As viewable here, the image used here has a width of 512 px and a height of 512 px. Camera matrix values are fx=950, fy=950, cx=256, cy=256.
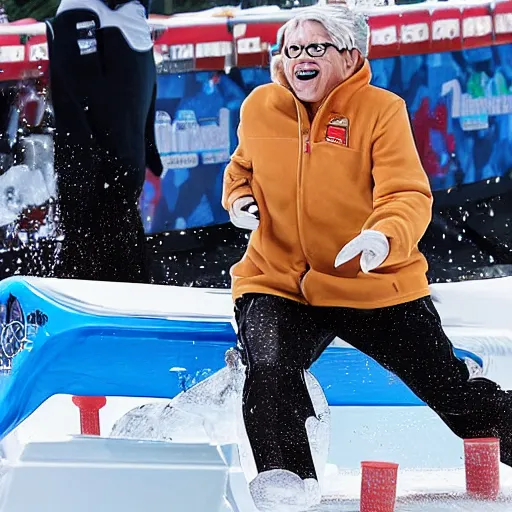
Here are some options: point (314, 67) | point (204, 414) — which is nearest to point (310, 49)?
point (314, 67)

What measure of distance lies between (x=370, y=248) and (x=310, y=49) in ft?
1.64

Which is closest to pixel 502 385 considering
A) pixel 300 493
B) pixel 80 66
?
pixel 300 493

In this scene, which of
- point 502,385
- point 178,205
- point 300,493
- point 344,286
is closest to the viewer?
point 300,493

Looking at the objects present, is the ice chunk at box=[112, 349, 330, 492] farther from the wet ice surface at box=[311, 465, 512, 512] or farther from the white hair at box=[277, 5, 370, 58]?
the white hair at box=[277, 5, 370, 58]

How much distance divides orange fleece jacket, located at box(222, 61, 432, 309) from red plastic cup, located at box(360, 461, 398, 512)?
0.36 m

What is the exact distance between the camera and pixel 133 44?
7.77 ft

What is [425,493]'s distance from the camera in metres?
2.24

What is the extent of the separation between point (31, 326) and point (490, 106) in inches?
51.0

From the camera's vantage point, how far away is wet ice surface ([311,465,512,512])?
83.6 inches

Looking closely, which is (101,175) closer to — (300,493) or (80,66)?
(80,66)

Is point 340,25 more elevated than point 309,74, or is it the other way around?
point 340,25

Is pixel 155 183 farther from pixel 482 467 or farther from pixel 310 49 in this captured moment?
pixel 482 467

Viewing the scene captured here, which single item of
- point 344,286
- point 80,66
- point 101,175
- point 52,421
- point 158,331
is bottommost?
point 52,421

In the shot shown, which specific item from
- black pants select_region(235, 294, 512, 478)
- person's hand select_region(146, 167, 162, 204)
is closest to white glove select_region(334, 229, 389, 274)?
black pants select_region(235, 294, 512, 478)
